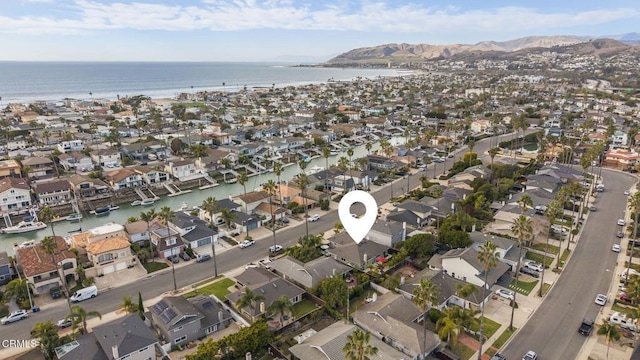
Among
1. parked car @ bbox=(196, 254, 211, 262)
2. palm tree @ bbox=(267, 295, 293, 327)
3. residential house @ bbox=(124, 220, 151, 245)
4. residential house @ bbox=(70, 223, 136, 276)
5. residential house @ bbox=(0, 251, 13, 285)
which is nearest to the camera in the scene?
palm tree @ bbox=(267, 295, 293, 327)

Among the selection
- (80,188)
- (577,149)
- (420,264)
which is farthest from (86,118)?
(577,149)

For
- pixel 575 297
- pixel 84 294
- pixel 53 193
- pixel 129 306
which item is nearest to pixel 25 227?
pixel 53 193

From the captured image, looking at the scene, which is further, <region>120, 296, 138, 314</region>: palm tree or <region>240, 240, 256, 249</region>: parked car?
<region>240, 240, 256, 249</region>: parked car

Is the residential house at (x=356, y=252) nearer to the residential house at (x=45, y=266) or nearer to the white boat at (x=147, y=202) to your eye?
the residential house at (x=45, y=266)

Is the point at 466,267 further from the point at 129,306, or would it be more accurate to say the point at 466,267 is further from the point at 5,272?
the point at 5,272

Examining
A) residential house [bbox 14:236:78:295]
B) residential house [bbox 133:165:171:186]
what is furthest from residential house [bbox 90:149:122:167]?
residential house [bbox 14:236:78:295]

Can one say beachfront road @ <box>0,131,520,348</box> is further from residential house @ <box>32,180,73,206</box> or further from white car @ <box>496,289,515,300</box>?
residential house @ <box>32,180,73,206</box>

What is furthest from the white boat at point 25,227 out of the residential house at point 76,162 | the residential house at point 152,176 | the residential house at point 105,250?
the residential house at point 76,162
